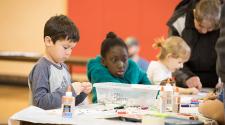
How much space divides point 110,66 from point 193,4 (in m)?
1.30

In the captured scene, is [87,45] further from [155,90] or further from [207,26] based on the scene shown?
[155,90]

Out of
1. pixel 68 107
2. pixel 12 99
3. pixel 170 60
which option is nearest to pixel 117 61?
pixel 170 60

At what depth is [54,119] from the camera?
207 cm

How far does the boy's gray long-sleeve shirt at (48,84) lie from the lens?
2475 millimetres

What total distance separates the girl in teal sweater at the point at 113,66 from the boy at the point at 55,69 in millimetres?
552

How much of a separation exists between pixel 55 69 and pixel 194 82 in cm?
153

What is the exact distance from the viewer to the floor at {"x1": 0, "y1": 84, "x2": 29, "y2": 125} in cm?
672

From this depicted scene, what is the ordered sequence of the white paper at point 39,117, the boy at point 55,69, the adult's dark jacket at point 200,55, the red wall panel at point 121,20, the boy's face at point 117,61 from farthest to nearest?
1. the red wall panel at point 121,20
2. the adult's dark jacket at point 200,55
3. the boy's face at point 117,61
4. the boy at point 55,69
5. the white paper at point 39,117

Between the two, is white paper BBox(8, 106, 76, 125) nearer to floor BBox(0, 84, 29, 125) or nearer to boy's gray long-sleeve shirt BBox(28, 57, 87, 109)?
boy's gray long-sleeve shirt BBox(28, 57, 87, 109)

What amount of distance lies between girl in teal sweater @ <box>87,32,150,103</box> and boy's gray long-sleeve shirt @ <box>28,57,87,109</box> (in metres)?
0.56

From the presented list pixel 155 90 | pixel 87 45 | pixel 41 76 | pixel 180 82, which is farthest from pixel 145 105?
pixel 87 45

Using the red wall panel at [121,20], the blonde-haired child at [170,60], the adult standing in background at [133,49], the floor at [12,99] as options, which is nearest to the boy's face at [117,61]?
the blonde-haired child at [170,60]

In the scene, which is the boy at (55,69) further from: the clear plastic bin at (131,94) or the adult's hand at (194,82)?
the adult's hand at (194,82)

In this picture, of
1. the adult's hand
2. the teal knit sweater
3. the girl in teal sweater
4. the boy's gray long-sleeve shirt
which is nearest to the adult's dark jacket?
the adult's hand
